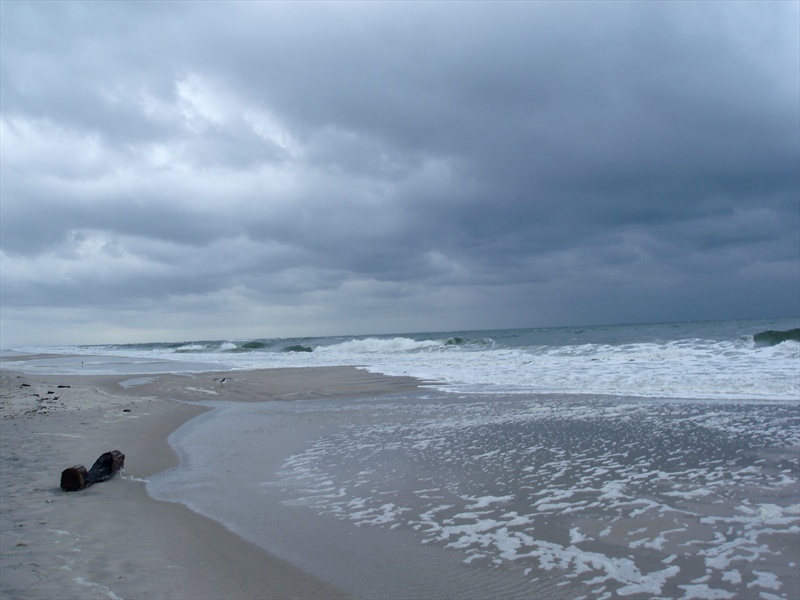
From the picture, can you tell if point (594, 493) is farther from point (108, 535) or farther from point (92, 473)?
point (92, 473)

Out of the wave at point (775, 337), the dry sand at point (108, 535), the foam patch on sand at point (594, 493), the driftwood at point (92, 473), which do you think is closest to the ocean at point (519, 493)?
the foam patch on sand at point (594, 493)

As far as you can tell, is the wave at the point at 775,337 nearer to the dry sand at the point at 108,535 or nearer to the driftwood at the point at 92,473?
the dry sand at the point at 108,535

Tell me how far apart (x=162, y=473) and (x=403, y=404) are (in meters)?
7.45

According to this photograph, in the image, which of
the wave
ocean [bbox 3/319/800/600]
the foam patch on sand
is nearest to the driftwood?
ocean [bbox 3/319/800/600]

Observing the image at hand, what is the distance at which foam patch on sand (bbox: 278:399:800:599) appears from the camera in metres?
4.44

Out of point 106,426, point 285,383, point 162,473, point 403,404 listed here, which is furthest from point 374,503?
point 285,383

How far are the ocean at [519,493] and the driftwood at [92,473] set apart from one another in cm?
58

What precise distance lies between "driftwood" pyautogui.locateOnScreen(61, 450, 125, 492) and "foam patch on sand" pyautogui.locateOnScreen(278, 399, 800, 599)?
2.16 m

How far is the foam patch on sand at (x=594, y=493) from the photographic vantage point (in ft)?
14.6

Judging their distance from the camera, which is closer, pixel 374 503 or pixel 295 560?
pixel 295 560

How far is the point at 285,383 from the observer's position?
20.9 meters

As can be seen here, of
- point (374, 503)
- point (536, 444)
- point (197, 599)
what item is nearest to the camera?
point (197, 599)

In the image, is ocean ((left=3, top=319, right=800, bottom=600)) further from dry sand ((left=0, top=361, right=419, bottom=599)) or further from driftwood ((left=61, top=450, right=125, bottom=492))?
driftwood ((left=61, top=450, right=125, bottom=492))

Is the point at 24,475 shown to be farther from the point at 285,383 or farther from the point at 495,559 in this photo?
the point at 285,383
